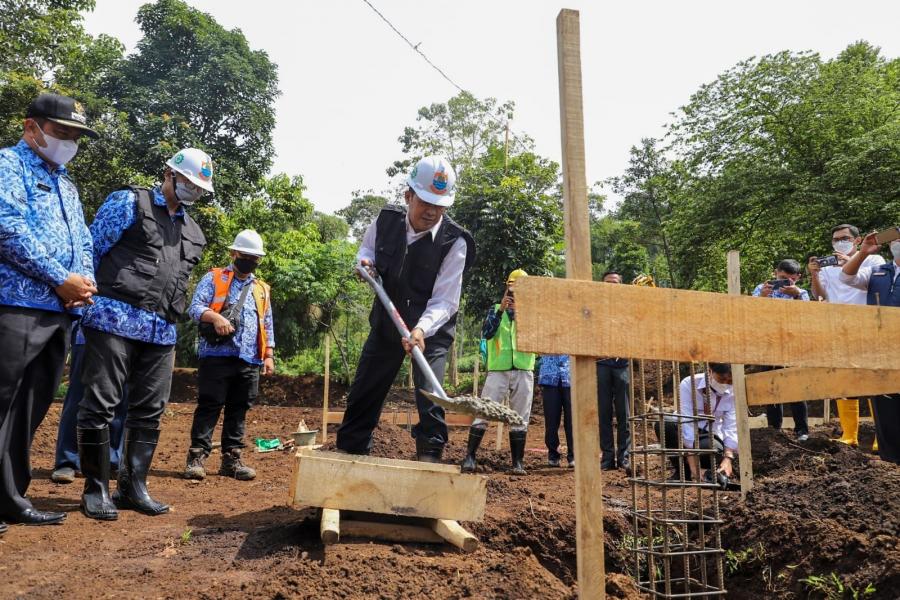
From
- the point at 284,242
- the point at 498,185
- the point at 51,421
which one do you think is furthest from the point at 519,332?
the point at 284,242

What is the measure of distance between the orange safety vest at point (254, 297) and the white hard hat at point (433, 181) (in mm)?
2378

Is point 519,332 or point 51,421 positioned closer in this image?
point 519,332

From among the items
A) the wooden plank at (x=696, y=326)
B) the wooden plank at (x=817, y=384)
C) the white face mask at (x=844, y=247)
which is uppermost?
the white face mask at (x=844, y=247)

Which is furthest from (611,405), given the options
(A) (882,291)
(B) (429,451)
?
(B) (429,451)

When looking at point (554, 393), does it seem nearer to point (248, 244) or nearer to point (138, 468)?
point (248, 244)

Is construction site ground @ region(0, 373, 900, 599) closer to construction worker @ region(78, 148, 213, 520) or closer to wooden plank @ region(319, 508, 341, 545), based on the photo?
wooden plank @ region(319, 508, 341, 545)

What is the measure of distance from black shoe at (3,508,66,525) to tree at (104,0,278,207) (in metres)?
20.1

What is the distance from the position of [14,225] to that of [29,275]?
236 mm

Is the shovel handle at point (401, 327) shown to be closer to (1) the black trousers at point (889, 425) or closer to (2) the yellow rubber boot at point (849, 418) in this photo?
(1) the black trousers at point (889, 425)

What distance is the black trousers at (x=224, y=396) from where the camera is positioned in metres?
5.31

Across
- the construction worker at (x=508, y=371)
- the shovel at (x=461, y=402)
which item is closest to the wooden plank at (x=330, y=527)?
the shovel at (x=461, y=402)

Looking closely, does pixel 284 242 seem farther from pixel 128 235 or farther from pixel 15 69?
pixel 128 235

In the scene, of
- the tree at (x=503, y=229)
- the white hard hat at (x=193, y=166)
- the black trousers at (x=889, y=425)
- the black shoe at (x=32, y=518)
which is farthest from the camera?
the tree at (x=503, y=229)

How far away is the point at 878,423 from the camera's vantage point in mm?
4199
